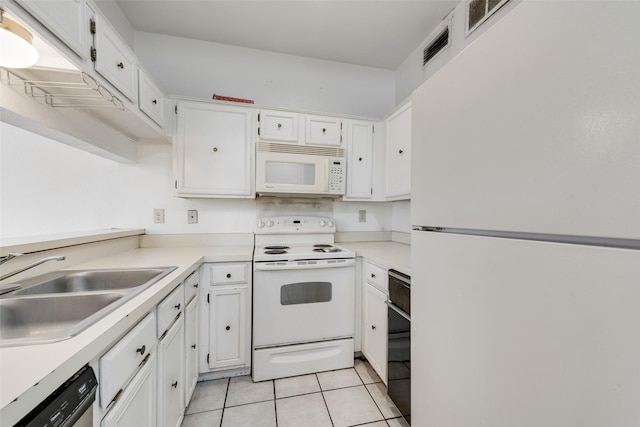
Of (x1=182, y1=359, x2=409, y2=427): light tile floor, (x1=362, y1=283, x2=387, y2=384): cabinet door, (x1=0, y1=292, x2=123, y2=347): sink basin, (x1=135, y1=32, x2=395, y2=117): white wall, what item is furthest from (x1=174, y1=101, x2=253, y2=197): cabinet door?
(x1=182, y1=359, x2=409, y2=427): light tile floor

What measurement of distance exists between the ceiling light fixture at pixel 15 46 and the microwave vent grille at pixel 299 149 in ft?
4.03

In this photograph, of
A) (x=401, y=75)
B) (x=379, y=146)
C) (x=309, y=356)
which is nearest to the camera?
(x=309, y=356)

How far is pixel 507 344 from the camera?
2.22 feet

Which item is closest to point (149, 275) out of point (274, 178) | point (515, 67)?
Answer: point (274, 178)

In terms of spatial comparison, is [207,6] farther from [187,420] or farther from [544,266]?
[187,420]

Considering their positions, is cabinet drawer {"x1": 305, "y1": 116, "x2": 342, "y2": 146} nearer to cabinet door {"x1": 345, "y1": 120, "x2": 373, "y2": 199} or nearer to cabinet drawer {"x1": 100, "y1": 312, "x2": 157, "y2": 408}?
cabinet door {"x1": 345, "y1": 120, "x2": 373, "y2": 199}

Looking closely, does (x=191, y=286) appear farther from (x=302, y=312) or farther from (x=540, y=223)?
(x=540, y=223)

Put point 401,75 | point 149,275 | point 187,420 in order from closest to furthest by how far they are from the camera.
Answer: point 149,275 < point 187,420 < point 401,75

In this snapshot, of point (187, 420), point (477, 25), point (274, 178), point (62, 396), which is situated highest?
point (477, 25)

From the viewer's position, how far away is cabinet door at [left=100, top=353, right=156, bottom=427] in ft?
2.32

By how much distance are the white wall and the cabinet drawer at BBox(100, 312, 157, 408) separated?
202 centimetres

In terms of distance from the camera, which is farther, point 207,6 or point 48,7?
point 207,6

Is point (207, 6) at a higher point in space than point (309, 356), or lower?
higher

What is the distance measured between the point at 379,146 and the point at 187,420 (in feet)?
7.96
